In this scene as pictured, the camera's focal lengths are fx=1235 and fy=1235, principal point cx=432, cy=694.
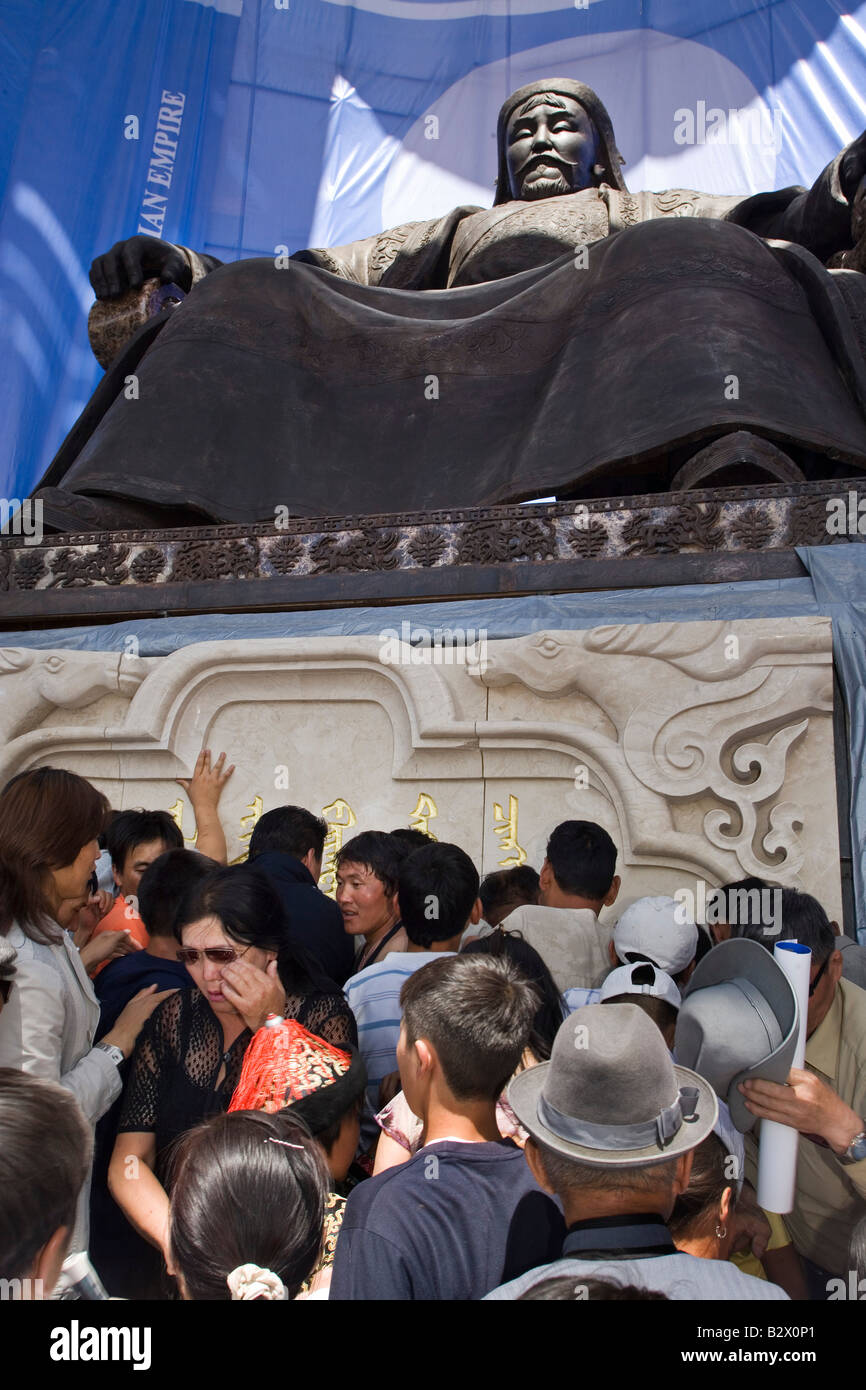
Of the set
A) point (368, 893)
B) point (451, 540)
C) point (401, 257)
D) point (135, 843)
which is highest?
point (401, 257)

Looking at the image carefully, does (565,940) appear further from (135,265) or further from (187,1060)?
(135,265)

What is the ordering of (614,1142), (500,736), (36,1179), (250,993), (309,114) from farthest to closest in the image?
(309,114) → (500,736) → (250,993) → (614,1142) → (36,1179)

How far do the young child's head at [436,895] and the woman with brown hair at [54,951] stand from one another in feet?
1.65

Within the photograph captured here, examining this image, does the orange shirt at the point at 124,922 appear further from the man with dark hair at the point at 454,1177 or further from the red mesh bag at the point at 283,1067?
the man with dark hair at the point at 454,1177

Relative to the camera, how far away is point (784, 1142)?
61.7 inches

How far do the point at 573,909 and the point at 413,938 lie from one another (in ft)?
1.50

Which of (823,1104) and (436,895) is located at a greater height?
(436,895)

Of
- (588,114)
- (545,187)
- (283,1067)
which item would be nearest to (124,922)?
(283,1067)

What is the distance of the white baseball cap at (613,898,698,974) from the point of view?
89.4 inches

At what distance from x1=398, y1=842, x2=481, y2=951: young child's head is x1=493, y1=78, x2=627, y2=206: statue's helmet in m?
5.13

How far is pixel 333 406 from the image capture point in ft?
15.7

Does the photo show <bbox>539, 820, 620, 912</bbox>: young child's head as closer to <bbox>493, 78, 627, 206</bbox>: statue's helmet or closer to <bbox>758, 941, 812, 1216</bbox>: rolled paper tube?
<bbox>758, 941, 812, 1216</bbox>: rolled paper tube

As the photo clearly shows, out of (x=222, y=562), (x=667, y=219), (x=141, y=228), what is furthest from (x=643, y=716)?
(x=141, y=228)

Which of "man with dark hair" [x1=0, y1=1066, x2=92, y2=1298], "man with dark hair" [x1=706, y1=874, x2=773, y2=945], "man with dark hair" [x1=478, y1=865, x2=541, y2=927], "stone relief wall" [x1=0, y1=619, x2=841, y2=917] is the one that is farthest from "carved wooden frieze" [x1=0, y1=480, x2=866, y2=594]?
"man with dark hair" [x1=0, y1=1066, x2=92, y2=1298]
